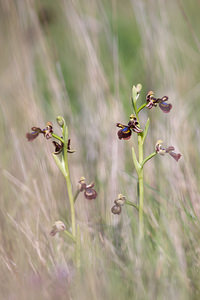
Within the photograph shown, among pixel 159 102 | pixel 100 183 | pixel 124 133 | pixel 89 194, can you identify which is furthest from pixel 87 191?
pixel 100 183

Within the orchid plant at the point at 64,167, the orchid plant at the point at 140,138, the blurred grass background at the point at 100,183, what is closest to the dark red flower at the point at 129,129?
the orchid plant at the point at 140,138

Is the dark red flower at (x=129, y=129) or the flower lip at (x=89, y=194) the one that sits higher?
the dark red flower at (x=129, y=129)

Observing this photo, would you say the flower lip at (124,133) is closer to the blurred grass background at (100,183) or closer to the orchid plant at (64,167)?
the orchid plant at (64,167)

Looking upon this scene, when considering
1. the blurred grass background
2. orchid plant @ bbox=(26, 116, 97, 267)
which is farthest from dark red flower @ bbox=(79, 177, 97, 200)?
the blurred grass background

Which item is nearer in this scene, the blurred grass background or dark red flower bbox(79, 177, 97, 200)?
the blurred grass background

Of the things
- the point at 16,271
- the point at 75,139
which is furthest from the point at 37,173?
the point at 16,271

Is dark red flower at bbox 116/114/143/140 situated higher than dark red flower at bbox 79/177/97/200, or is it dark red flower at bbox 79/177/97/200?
dark red flower at bbox 116/114/143/140

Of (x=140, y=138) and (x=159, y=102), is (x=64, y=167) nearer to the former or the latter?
(x=140, y=138)

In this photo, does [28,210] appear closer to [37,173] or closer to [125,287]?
[37,173]

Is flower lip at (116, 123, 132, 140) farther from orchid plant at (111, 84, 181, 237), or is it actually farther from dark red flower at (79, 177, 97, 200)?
A: dark red flower at (79, 177, 97, 200)
